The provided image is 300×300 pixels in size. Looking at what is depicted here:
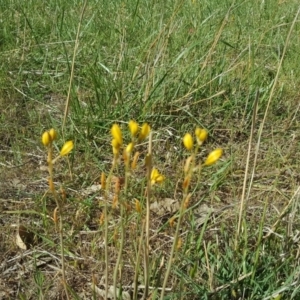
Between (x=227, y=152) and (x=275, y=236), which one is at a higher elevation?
(x=275, y=236)

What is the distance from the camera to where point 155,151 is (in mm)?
1823

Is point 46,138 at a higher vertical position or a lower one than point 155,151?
higher

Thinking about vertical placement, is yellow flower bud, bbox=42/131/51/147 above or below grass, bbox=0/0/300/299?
above

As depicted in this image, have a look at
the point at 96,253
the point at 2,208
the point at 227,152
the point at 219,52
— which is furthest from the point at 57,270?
the point at 219,52

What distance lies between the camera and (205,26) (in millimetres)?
2500

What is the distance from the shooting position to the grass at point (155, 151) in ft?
4.15

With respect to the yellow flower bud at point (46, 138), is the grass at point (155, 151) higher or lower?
lower

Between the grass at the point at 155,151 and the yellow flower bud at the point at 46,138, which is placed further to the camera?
the grass at the point at 155,151

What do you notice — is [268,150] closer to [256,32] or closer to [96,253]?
[96,253]

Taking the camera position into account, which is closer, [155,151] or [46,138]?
[46,138]

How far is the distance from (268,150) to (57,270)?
0.86 metres

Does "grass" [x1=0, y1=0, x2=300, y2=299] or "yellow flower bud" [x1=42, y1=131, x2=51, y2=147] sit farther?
"grass" [x1=0, y1=0, x2=300, y2=299]

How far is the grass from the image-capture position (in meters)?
1.26

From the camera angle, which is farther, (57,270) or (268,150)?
(268,150)
